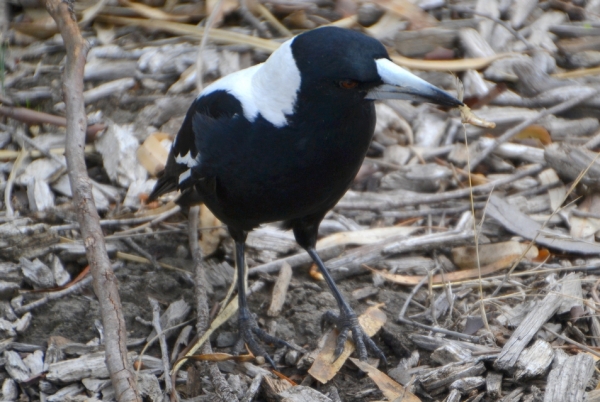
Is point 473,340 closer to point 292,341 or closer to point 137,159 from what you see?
point 292,341

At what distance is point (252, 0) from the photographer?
3.99 metres

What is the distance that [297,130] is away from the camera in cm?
237

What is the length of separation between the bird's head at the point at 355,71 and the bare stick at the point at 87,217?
2.44 feet

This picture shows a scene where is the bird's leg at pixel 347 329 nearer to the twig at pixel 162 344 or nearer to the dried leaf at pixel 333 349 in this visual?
the dried leaf at pixel 333 349

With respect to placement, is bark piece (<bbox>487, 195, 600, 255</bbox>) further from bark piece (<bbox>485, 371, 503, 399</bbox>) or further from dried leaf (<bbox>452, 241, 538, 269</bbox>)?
bark piece (<bbox>485, 371, 503, 399</bbox>)

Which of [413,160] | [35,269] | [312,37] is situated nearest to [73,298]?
[35,269]

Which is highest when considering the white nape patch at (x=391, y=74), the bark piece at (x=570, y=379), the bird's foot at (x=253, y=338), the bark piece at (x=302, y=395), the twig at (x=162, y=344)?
the white nape patch at (x=391, y=74)

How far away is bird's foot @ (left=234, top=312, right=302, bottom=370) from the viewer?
8.77 ft

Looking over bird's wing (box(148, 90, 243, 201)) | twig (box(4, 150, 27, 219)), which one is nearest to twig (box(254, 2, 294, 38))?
bird's wing (box(148, 90, 243, 201))

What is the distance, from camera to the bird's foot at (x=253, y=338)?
105 inches

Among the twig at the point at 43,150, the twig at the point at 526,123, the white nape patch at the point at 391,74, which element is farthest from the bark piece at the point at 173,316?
the twig at the point at 526,123

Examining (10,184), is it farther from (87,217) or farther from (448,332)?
(448,332)

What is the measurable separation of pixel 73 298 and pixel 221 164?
Answer: 2.50ft

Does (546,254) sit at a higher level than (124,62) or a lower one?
lower
